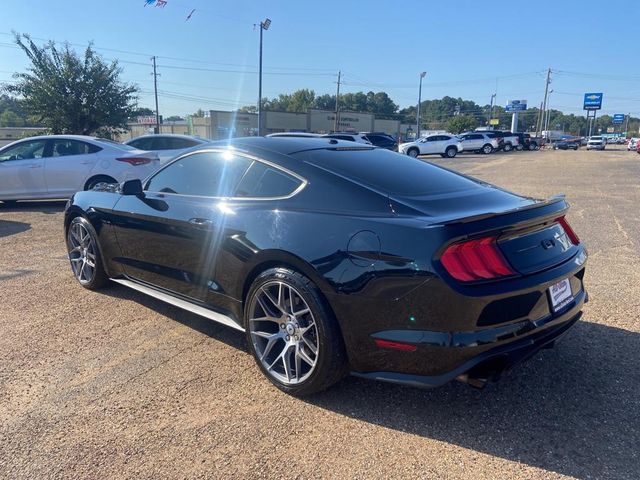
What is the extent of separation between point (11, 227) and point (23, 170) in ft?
6.54

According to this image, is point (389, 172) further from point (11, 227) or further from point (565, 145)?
point (565, 145)

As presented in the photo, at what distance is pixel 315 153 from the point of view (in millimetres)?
3473

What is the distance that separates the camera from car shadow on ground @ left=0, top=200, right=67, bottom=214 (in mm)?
9930

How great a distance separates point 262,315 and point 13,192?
878cm

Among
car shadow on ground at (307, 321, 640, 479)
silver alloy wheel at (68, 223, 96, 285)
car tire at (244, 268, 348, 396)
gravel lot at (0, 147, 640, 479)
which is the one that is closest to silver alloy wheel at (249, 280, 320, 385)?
car tire at (244, 268, 348, 396)

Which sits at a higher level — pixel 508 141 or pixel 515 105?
pixel 515 105

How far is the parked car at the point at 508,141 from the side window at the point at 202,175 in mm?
44150

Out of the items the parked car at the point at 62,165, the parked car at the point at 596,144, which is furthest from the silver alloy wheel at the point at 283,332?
the parked car at the point at 596,144

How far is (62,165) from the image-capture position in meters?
9.52

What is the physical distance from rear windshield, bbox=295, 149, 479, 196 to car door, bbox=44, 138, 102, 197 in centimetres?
748

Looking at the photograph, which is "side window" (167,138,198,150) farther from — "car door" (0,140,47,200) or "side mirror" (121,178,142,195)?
"side mirror" (121,178,142,195)

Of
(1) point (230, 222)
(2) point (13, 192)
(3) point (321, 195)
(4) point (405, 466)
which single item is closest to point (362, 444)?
(4) point (405, 466)

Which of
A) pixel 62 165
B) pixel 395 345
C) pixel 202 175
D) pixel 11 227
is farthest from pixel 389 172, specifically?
pixel 62 165

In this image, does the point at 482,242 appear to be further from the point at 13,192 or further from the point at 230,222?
the point at 13,192
